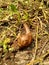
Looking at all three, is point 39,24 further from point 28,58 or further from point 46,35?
point 28,58

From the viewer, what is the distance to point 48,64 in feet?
5.60

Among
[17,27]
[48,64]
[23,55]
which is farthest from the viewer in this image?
[17,27]

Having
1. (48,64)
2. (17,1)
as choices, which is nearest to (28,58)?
(48,64)

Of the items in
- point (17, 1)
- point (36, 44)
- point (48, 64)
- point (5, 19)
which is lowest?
point (48, 64)

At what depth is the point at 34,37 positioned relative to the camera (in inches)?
77.0

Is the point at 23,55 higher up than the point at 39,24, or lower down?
lower down

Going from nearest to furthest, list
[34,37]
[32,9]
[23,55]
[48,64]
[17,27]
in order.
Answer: [48,64]
[23,55]
[34,37]
[17,27]
[32,9]

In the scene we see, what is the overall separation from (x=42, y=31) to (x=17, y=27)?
0.89 ft

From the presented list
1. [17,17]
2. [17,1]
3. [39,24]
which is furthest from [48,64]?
[17,1]

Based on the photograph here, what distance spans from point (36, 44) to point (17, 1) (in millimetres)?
755

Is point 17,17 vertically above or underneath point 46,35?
above

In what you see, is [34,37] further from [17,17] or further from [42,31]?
[17,17]

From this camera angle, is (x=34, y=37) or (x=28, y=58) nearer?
(x=28, y=58)

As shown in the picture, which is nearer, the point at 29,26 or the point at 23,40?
the point at 23,40
